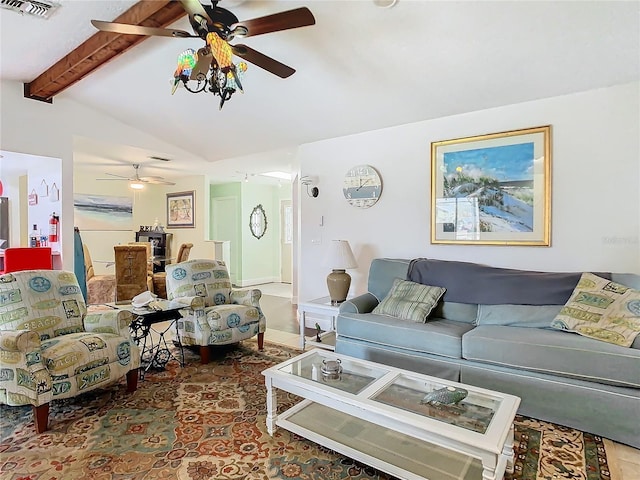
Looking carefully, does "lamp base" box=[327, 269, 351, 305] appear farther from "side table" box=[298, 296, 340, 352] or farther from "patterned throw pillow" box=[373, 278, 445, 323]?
"patterned throw pillow" box=[373, 278, 445, 323]

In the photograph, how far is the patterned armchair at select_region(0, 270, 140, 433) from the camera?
7.25 ft

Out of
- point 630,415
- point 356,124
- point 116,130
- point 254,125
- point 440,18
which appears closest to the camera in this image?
point 630,415

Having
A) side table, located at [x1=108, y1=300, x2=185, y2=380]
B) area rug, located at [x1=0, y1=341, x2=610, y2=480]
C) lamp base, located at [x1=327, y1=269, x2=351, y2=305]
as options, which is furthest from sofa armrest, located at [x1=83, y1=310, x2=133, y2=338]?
lamp base, located at [x1=327, y1=269, x2=351, y2=305]

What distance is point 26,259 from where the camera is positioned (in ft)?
12.9

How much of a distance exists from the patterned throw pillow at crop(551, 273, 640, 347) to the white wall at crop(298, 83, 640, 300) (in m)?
0.48

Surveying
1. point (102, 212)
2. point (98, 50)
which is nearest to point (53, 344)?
point (98, 50)

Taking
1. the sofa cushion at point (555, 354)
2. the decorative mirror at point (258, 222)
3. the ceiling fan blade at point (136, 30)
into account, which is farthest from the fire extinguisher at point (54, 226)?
the sofa cushion at point (555, 354)

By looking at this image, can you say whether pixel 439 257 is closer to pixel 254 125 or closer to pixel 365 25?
pixel 365 25

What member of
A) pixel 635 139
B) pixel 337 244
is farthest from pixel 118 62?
pixel 635 139

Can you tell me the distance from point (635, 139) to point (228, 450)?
3583 mm

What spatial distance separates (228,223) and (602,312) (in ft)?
23.8

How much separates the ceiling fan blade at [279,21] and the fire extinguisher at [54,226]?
3.52 meters

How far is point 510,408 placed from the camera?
180 cm

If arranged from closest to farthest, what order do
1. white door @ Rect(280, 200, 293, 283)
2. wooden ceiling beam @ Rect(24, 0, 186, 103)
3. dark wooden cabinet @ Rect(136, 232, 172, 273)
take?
wooden ceiling beam @ Rect(24, 0, 186, 103) → dark wooden cabinet @ Rect(136, 232, 172, 273) → white door @ Rect(280, 200, 293, 283)
